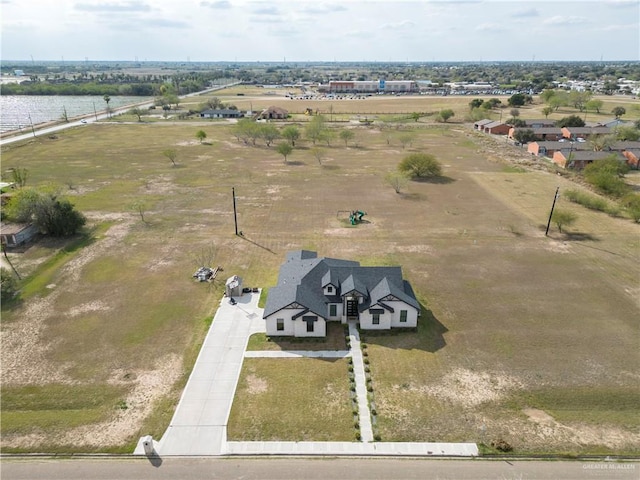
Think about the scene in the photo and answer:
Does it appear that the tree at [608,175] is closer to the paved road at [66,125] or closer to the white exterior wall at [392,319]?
the white exterior wall at [392,319]

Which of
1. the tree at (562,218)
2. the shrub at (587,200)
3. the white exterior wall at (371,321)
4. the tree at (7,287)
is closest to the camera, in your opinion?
the white exterior wall at (371,321)

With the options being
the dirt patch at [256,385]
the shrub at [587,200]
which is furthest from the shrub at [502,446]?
the shrub at [587,200]

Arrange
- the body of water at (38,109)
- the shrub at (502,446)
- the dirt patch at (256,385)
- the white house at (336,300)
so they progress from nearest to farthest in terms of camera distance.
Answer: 1. the shrub at (502,446)
2. the dirt patch at (256,385)
3. the white house at (336,300)
4. the body of water at (38,109)

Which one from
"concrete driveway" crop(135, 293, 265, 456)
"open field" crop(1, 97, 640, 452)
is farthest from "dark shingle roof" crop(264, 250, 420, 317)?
"open field" crop(1, 97, 640, 452)

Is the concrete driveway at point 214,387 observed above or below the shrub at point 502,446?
below

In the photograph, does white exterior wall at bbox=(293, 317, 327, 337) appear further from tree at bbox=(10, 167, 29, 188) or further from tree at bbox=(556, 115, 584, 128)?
tree at bbox=(556, 115, 584, 128)
